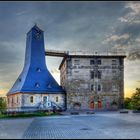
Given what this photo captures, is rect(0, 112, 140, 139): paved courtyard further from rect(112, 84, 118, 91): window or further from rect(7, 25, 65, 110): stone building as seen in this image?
rect(112, 84, 118, 91): window

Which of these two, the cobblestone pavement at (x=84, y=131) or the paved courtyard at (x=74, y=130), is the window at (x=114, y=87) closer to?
the paved courtyard at (x=74, y=130)

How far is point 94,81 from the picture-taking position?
70438mm

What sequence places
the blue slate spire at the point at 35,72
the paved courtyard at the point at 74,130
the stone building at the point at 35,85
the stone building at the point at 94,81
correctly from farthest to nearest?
the stone building at the point at 94,81
the blue slate spire at the point at 35,72
the stone building at the point at 35,85
the paved courtyard at the point at 74,130

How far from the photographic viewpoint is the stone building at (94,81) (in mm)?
69438

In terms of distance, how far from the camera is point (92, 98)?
2749 inches

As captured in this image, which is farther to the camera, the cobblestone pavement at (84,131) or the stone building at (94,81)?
the stone building at (94,81)

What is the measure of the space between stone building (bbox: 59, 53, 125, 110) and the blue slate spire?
123 inches

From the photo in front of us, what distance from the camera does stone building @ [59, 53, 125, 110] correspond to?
69.4m

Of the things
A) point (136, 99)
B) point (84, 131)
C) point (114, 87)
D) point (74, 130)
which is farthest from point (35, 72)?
point (84, 131)

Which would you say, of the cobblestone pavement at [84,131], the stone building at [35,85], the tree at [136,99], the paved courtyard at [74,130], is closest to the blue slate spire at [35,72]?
the stone building at [35,85]

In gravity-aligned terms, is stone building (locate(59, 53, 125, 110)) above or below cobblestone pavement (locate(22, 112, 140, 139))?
above

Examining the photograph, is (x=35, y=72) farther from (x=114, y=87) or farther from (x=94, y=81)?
(x=114, y=87)

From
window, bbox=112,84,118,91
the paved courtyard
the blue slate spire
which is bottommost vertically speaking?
the paved courtyard

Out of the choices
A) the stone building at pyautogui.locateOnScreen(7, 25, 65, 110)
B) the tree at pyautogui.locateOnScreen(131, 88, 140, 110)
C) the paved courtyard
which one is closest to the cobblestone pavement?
the paved courtyard
